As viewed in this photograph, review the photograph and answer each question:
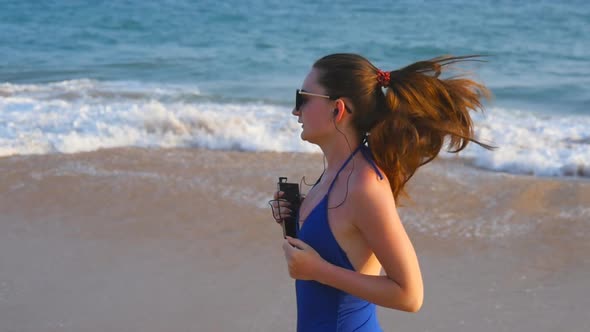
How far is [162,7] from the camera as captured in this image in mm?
22031

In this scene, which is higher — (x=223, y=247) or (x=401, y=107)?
(x=401, y=107)

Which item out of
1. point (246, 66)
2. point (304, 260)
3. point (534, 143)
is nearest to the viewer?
point (304, 260)

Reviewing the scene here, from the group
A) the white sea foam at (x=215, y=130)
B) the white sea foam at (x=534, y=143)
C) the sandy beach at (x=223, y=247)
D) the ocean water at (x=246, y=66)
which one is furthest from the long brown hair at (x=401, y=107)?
the white sea foam at (x=215, y=130)

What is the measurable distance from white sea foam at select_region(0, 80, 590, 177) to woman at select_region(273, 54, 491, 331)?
4263 millimetres

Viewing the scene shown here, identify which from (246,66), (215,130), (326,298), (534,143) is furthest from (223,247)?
(246,66)

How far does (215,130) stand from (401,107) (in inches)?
239

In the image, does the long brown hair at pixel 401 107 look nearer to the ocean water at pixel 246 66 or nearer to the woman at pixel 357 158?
the woman at pixel 357 158

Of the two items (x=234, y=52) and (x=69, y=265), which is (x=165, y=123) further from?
(x=234, y=52)

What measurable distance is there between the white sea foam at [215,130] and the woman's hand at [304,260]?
451cm

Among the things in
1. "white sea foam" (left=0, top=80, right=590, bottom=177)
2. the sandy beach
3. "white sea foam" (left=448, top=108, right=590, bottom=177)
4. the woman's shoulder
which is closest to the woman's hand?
the woman's shoulder

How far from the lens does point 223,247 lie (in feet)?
16.4

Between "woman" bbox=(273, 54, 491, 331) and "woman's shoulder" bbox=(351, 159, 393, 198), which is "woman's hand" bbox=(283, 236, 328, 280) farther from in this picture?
"woman's shoulder" bbox=(351, 159, 393, 198)

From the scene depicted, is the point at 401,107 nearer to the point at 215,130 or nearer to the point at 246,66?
the point at 215,130

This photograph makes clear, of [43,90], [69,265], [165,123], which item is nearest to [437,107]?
[69,265]
